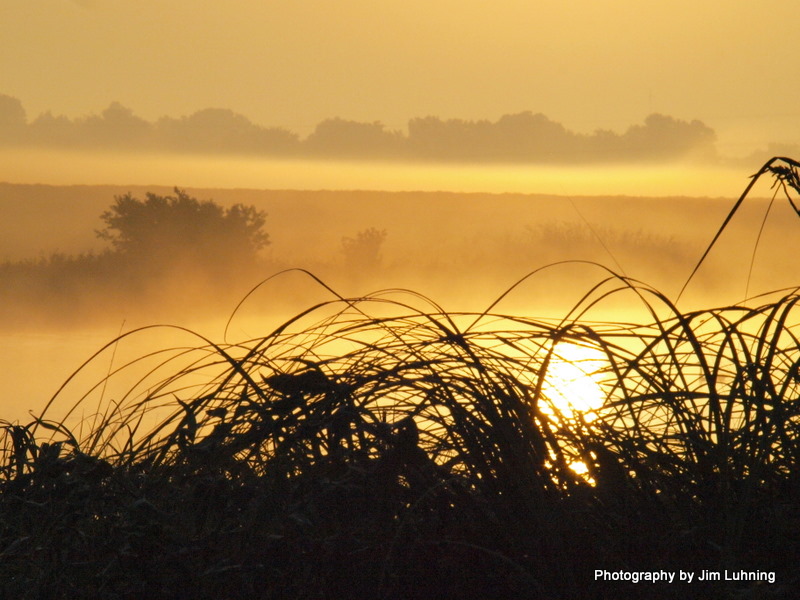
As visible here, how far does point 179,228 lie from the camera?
105ft

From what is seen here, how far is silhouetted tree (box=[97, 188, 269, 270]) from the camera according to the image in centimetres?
3127

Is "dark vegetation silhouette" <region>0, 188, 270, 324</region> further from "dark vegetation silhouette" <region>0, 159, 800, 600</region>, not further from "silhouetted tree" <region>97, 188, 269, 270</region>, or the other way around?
"dark vegetation silhouette" <region>0, 159, 800, 600</region>

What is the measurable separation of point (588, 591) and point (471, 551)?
21 centimetres

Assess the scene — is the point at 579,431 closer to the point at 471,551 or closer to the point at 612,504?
the point at 612,504

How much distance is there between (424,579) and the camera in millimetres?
1587

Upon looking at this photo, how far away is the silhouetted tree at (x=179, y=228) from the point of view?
103 feet

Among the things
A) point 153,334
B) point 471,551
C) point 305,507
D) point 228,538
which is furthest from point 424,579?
point 153,334

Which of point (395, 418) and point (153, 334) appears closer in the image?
point (395, 418)

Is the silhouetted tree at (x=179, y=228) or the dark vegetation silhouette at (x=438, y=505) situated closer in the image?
the dark vegetation silhouette at (x=438, y=505)

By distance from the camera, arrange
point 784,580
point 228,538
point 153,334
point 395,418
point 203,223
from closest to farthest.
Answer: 1. point 784,580
2. point 228,538
3. point 395,418
4. point 153,334
5. point 203,223

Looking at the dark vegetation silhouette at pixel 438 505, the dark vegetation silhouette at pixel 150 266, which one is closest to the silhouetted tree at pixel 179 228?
the dark vegetation silhouette at pixel 150 266

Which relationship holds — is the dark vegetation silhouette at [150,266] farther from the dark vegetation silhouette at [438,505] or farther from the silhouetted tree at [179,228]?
the dark vegetation silhouette at [438,505]

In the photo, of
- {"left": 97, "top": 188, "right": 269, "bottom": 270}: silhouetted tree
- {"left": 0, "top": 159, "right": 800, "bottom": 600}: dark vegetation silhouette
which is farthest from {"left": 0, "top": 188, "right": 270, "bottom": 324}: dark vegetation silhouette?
{"left": 0, "top": 159, "right": 800, "bottom": 600}: dark vegetation silhouette

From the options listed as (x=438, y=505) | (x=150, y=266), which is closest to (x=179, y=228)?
(x=150, y=266)
